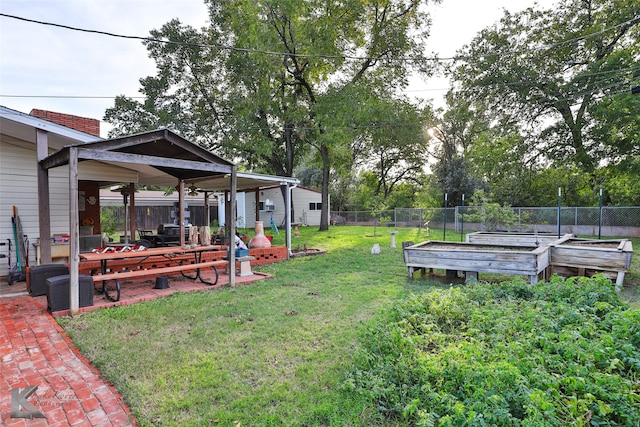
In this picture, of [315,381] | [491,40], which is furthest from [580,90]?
[315,381]

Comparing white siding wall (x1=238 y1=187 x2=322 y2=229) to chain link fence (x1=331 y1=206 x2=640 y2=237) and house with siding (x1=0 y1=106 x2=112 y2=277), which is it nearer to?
chain link fence (x1=331 y1=206 x2=640 y2=237)

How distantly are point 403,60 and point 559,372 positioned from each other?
16525 mm

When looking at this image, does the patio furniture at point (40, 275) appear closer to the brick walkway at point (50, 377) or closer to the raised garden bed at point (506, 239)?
the brick walkway at point (50, 377)

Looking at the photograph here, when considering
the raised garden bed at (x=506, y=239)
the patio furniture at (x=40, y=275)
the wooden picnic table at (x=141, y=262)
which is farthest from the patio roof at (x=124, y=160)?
the raised garden bed at (x=506, y=239)

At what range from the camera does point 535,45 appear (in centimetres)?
1522

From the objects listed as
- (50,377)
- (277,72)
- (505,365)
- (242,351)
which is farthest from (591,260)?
(277,72)

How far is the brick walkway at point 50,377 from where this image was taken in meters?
2.18

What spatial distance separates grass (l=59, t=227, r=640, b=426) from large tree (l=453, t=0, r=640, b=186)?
11.6 m

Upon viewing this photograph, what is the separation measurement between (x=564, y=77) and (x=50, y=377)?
789 inches

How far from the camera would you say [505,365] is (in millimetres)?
2109

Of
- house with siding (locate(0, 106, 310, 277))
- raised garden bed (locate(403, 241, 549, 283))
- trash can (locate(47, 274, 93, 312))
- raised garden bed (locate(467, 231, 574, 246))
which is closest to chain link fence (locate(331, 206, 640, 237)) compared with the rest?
raised garden bed (locate(467, 231, 574, 246))

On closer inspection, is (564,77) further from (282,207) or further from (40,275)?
(40,275)

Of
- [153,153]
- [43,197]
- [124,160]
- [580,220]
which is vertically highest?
[153,153]

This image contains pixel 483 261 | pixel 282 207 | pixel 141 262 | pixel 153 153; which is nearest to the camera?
pixel 483 261
